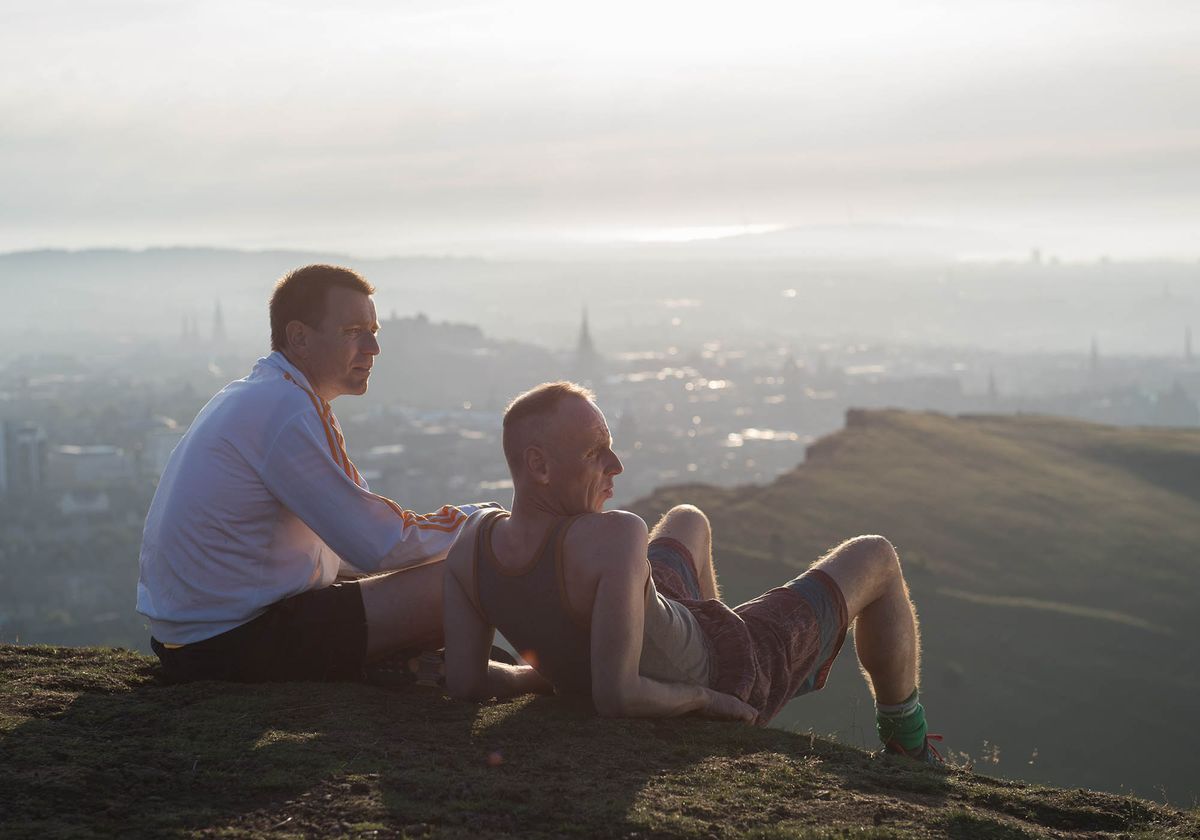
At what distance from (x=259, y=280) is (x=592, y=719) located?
154m

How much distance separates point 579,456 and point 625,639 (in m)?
0.68

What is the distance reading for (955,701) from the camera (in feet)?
63.8

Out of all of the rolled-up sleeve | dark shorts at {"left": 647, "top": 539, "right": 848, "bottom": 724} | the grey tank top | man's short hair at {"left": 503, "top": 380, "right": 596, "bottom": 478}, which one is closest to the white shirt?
the rolled-up sleeve

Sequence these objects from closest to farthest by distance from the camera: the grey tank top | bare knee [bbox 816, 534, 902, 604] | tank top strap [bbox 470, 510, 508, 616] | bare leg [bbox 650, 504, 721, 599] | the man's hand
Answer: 1. the grey tank top
2. tank top strap [bbox 470, 510, 508, 616]
3. the man's hand
4. bare knee [bbox 816, 534, 902, 604]
5. bare leg [bbox 650, 504, 721, 599]

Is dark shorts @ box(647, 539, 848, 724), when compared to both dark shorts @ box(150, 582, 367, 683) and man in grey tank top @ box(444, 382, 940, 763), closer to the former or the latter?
man in grey tank top @ box(444, 382, 940, 763)

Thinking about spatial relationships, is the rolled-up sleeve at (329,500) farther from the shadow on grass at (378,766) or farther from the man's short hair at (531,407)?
the man's short hair at (531,407)

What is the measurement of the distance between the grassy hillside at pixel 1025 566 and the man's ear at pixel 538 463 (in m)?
10.3

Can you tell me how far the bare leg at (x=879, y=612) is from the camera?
16.9 ft

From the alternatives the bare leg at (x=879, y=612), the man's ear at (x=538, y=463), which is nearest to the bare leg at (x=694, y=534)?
the bare leg at (x=879, y=612)

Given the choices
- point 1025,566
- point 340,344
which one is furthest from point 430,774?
point 1025,566

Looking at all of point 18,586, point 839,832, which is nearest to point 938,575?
point 839,832

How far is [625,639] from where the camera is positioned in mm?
4348

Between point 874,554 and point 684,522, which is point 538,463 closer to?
point 684,522

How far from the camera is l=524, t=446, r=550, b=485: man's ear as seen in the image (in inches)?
172
